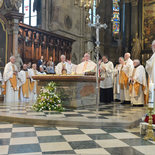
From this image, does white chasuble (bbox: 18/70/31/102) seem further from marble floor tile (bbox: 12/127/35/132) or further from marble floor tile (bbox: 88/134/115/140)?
marble floor tile (bbox: 88/134/115/140)

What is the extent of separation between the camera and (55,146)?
3.70 metres

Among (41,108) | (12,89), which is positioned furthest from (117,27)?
(41,108)

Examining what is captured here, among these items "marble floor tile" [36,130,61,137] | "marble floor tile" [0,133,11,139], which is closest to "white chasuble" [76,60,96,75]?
"marble floor tile" [36,130,61,137]

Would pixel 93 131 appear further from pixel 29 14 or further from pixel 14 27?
pixel 29 14

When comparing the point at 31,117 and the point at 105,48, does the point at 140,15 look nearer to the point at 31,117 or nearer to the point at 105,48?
the point at 105,48

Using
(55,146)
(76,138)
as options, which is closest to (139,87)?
(76,138)

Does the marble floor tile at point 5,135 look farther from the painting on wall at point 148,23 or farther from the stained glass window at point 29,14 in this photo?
the painting on wall at point 148,23

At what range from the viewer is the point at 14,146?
369 cm

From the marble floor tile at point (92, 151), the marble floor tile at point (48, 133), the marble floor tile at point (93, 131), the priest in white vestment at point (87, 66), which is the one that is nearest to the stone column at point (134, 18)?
the priest in white vestment at point (87, 66)

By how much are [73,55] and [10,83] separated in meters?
11.3

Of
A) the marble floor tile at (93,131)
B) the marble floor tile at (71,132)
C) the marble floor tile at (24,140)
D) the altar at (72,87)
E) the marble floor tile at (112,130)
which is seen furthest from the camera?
the altar at (72,87)

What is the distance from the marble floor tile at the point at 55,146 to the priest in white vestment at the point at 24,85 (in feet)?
24.7

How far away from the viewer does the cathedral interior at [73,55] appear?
387 centimetres

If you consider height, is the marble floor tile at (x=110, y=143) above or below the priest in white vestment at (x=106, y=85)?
below
